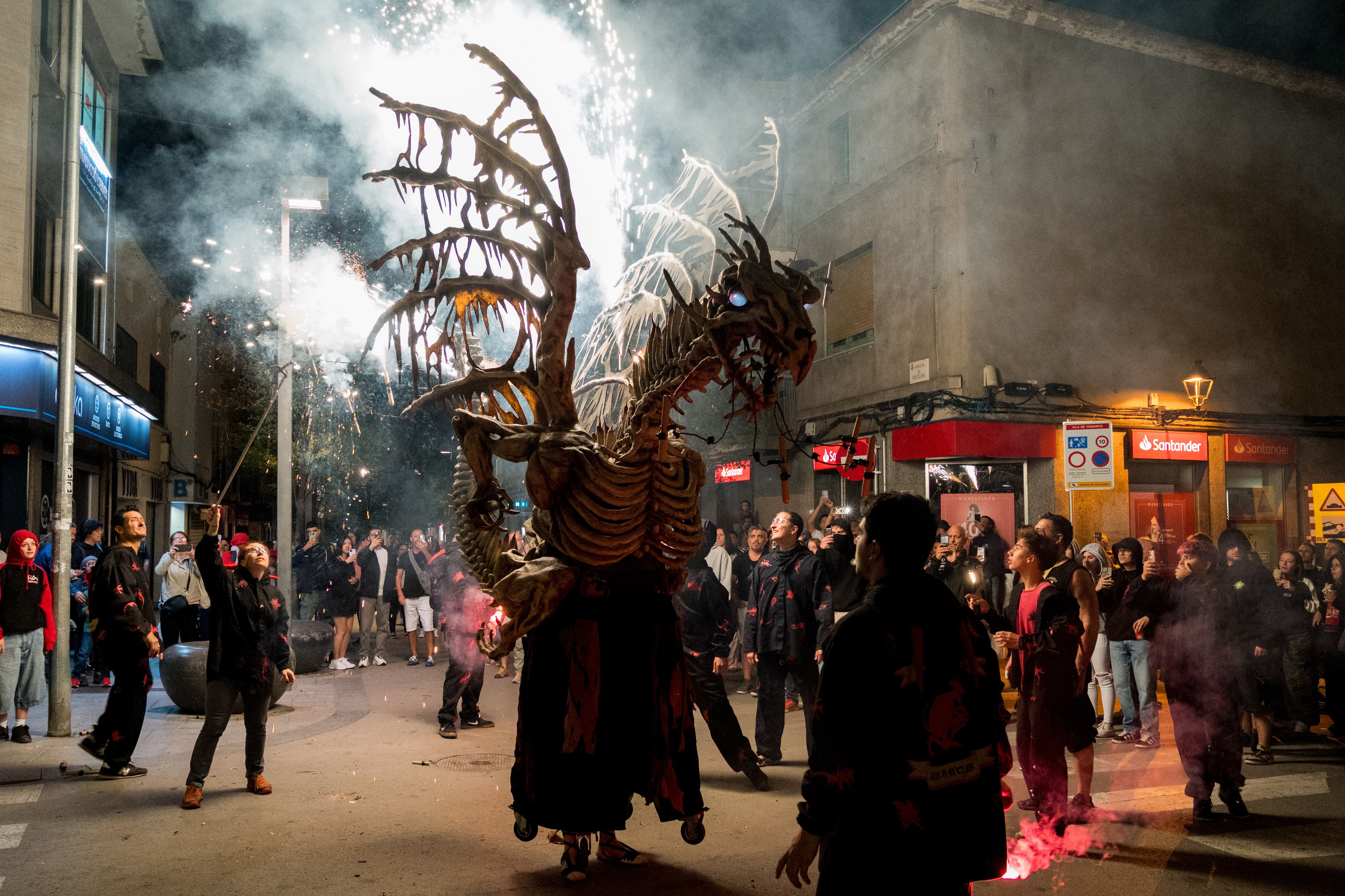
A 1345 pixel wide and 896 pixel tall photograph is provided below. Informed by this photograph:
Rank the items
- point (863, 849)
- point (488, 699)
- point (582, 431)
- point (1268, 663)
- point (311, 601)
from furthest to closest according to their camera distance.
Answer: point (311, 601) → point (488, 699) → point (1268, 663) → point (582, 431) → point (863, 849)

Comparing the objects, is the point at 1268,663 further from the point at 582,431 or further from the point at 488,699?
the point at 488,699

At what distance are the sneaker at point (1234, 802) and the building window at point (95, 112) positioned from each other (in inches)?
643

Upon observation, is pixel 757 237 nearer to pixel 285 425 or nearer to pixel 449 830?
pixel 449 830

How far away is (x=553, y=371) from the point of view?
14.9 ft

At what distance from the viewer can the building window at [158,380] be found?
20.7 m

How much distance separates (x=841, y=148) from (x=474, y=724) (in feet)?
42.2

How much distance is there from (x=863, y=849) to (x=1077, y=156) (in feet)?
46.2

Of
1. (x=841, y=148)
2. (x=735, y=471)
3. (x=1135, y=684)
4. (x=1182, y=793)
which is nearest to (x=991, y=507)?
(x=735, y=471)

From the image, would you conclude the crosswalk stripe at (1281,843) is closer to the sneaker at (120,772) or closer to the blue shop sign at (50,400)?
the sneaker at (120,772)

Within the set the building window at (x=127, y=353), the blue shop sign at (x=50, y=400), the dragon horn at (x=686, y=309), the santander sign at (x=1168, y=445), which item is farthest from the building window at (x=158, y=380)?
the santander sign at (x=1168, y=445)

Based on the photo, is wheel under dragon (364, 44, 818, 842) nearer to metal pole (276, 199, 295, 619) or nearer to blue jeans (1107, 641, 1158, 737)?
blue jeans (1107, 641, 1158, 737)

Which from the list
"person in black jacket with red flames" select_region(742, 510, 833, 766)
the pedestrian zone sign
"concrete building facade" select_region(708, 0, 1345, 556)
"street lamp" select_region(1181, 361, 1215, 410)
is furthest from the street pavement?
"street lamp" select_region(1181, 361, 1215, 410)

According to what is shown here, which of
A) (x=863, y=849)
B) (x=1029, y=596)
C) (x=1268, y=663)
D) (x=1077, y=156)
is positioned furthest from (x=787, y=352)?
(x=1077, y=156)

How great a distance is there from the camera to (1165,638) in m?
5.55
